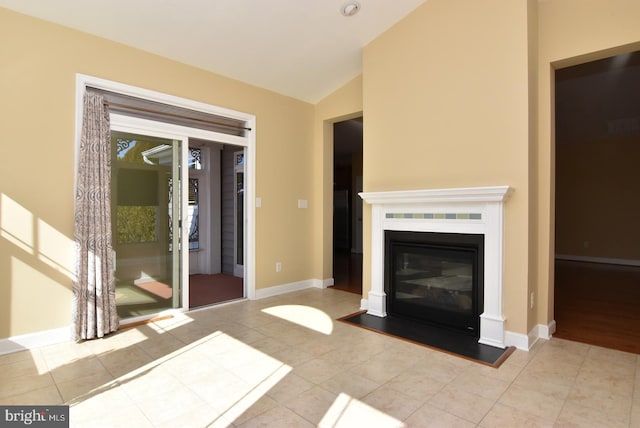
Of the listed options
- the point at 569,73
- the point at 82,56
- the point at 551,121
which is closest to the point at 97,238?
the point at 82,56

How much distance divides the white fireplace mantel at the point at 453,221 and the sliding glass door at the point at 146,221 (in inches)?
86.1

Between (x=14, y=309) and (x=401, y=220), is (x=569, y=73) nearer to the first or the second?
(x=401, y=220)

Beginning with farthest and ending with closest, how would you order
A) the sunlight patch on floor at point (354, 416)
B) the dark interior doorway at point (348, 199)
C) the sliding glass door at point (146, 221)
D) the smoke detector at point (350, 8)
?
the dark interior doorway at point (348, 199)
the sliding glass door at point (146, 221)
the smoke detector at point (350, 8)
the sunlight patch on floor at point (354, 416)

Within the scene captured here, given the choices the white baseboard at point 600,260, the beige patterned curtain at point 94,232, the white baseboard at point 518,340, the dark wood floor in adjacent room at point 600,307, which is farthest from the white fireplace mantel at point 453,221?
the white baseboard at point 600,260

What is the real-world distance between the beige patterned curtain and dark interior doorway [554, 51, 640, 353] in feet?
15.6

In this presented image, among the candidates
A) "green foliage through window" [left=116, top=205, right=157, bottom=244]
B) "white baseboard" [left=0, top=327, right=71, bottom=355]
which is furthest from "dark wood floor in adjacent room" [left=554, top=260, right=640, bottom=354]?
"white baseboard" [left=0, top=327, right=71, bottom=355]

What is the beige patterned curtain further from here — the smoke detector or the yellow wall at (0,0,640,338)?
the smoke detector

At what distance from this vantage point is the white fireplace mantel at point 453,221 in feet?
9.62

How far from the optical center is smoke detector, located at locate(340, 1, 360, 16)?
3316 mm

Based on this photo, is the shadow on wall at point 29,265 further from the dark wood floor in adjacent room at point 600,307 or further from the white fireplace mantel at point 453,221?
the dark wood floor in adjacent room at point 600,307

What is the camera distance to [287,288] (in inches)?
191

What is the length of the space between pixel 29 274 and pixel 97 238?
55 centimetres

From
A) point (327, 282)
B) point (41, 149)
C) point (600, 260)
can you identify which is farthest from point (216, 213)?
point (600, 260)

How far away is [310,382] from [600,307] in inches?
149
